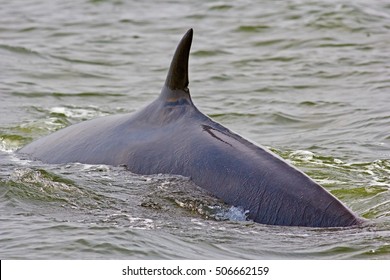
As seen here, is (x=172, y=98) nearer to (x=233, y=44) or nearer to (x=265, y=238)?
(x=265, y=238)

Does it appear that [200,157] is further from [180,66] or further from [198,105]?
[198,105]

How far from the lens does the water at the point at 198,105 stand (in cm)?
669

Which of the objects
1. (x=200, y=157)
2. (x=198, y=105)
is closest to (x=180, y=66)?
(x=200, y=157)

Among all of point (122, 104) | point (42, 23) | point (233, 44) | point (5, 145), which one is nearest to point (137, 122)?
point (5, 145)

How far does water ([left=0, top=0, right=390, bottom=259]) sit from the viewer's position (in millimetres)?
6691

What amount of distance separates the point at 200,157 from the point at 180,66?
791 mm

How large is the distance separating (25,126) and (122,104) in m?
2.21

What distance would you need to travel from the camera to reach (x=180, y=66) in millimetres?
7594

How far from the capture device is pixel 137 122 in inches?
310

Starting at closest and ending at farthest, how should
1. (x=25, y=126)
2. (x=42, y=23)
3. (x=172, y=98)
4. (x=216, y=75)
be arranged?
(x=172, y=98), (x=25, y=126), (x=216, y=75), (x=42, y=23)

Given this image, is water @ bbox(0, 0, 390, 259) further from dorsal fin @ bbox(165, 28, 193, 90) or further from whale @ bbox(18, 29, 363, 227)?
dorsal fin @ bbox(165, 28, 193, 90)

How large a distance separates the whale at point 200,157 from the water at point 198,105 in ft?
0.27

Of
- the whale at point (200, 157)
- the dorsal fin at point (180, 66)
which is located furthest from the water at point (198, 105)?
the dorsal fin at point (180, 66)
